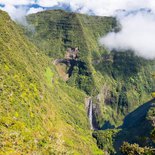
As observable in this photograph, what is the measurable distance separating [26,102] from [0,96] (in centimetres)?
2675

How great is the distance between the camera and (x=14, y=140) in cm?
5853

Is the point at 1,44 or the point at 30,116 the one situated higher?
the point at 1,44

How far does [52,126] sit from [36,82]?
28180 millimetres

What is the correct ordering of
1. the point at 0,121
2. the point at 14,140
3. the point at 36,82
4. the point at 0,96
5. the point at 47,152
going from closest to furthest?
the point at 47,152, the point at 14,140, the point at 0,121, the point at 0,96, the point at 36,82

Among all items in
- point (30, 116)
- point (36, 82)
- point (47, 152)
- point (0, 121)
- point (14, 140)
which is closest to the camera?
point (47, 152)

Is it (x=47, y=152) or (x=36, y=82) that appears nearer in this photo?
(x=47, y=152)

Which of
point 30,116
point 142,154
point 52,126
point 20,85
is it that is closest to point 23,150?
point 142,154

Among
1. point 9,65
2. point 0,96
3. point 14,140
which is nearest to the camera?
point 14,140

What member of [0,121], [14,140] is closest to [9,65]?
[0,121]

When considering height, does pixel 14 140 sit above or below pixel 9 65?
below

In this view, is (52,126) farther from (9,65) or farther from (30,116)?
(9,65)

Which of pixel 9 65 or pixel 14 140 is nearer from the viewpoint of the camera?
pixel 14 140

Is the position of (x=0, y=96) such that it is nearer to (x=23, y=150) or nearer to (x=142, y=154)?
(x=23, y=150)

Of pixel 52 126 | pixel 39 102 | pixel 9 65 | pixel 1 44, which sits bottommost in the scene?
pixel 52 126
